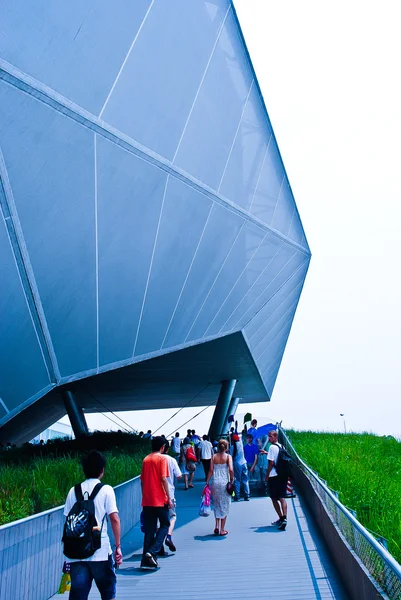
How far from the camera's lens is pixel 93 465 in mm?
4785

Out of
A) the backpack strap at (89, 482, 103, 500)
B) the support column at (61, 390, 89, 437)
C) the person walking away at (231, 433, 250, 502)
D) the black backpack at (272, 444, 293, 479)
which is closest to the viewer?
the backpack strap at (89, 482, 103, 500)

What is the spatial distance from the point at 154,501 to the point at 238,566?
4.33 ft

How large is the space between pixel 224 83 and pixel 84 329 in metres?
6.77

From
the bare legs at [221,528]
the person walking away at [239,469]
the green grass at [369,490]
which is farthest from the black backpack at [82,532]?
the person walking away at [239,469]

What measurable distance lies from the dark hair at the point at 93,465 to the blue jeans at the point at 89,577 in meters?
0.61

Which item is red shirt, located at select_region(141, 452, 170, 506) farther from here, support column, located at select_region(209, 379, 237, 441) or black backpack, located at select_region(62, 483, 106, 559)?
support column, located at select_region(209, 379, 237, 441)

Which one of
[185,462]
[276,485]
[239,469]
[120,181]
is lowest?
[276,485]

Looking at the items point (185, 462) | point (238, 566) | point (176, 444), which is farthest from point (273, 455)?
point (176, 444)

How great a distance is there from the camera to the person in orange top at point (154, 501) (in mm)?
7676

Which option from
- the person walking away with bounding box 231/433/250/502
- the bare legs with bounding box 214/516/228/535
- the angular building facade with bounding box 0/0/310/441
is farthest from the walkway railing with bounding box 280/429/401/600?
the angular building facade with bounding box 0/0/310/441

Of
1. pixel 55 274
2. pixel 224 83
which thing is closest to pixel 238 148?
pixel 224 83

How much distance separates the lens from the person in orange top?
7.68 m

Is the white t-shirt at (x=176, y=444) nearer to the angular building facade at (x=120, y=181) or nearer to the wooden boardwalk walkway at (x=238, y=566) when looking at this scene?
the angular building facade at (x=120, y=181)

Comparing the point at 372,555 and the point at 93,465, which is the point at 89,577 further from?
the point at 372,555
